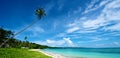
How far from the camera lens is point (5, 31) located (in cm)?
9606

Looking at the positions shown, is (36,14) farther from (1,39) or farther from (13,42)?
(13,42)

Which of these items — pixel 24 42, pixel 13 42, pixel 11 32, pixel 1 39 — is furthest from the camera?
pixel 24 42

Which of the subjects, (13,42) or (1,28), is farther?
(13,42)

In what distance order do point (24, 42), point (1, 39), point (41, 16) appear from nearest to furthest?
point (41, 16), point (1, 39), point (24, 42)

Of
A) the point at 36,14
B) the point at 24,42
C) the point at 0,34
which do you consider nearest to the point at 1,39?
the point at 0,34

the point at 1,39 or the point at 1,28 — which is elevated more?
the point at 1,28

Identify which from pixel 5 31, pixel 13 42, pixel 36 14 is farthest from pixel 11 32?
pixel 36 14

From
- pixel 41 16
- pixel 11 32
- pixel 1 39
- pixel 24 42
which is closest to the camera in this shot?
pixel 41 16

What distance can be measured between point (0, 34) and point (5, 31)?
4413 mm

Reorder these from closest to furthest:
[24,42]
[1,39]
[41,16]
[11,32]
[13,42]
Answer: [41,16] < [1,39] < [11,32] < [13,42] < [24,42]

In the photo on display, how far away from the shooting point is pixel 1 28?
308ft

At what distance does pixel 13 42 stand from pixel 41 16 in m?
65.4

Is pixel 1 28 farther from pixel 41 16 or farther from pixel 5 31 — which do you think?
pixel 41 16

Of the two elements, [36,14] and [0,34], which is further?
[0,34]
